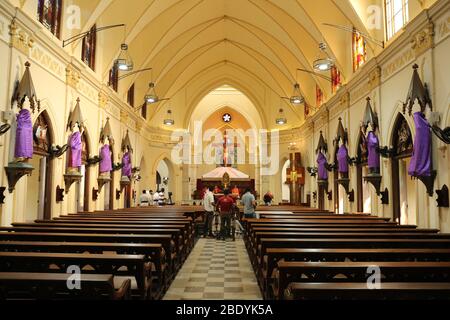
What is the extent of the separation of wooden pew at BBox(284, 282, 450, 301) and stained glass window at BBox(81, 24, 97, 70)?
12.3 meters

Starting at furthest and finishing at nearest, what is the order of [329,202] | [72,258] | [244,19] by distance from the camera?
[244,19], [329,202], [72,258]

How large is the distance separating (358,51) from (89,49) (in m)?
9.68

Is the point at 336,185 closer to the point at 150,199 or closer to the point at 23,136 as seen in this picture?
the point at 150,199

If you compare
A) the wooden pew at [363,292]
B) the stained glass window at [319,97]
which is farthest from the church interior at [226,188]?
the stained glass window at [319,97]

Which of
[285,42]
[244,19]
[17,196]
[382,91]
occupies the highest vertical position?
[244,19]

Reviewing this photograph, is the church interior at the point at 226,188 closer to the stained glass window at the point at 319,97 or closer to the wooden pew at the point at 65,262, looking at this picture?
the wooden pew at the point at 65,262

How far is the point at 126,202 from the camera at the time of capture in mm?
18281

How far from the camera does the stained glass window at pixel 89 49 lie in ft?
42.7

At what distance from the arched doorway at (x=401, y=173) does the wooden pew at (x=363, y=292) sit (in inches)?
299
